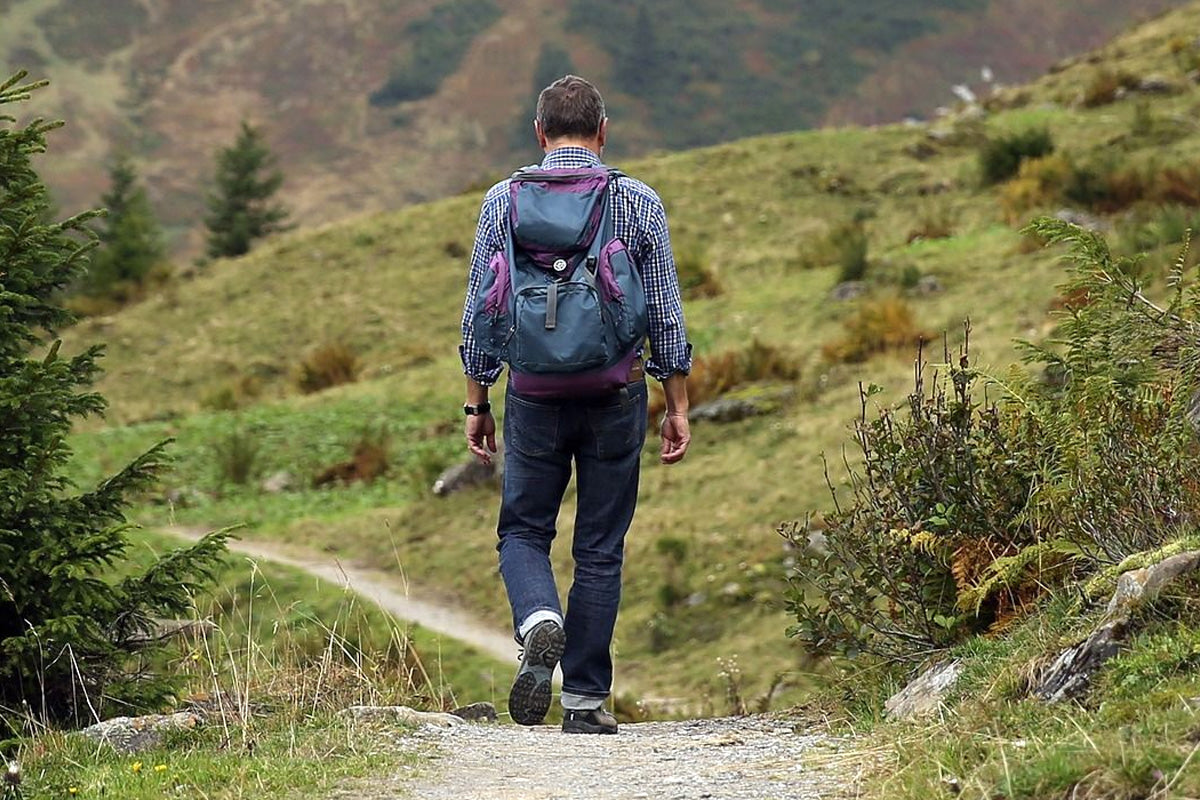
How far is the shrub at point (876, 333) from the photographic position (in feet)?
46.8

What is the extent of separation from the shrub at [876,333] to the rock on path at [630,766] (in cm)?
932

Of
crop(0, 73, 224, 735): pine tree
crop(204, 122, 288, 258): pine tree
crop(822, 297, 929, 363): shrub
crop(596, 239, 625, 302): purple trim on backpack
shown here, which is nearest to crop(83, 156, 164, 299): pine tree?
crop(204, 122, 288, 258): pine tree

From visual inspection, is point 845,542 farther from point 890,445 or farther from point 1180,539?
point 1180,539

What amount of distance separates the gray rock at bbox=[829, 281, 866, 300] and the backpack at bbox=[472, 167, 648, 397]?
40.6 feet

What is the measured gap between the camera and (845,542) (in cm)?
561

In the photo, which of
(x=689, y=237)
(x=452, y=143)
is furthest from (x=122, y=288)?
(x=452, y=143)

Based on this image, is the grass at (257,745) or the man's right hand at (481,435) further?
the man's right hand at (481,435)

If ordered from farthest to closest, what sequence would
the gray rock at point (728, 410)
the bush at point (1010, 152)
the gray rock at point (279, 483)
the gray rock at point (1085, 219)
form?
the bush at point (1010, 152) < the gray rock at point (279, 483) < the gray rock at point (1085, 219) < the gray rock at point (728, 410)

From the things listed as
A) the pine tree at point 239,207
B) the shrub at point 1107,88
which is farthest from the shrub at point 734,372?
the pine tree at point 239,207

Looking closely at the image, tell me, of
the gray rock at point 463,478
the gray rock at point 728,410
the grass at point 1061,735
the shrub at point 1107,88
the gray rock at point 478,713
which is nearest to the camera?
the grass at point 1061,735

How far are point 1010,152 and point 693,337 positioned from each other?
5.79 m

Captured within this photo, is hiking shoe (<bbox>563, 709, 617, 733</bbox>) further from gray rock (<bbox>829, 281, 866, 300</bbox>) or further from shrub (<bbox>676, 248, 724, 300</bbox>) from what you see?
shrub (<bbox>676, 248, 724, 300</bbox>)

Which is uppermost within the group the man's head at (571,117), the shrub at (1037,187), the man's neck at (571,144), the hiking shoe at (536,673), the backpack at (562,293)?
the man's head at (571,117)

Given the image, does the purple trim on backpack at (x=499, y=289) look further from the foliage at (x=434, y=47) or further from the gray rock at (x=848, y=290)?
the foliage at (x=434, y=47)
